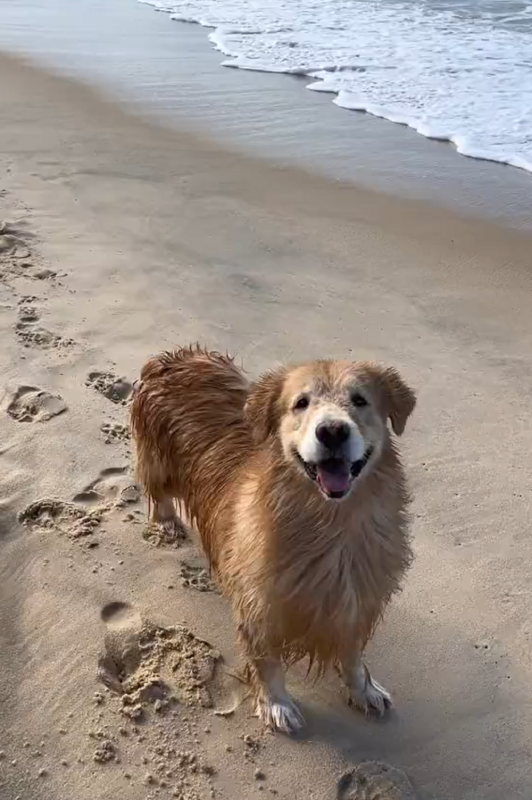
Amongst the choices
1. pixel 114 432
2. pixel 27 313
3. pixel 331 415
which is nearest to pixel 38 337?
pixel 27 313

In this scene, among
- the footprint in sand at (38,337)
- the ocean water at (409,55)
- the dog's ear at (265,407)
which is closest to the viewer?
the dog's ear at (265,407)

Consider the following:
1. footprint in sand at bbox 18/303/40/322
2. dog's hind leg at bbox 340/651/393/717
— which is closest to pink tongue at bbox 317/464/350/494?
dog's hind leg at bbox 340/651/393/717

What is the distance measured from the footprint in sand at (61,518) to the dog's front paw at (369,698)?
4.47 feet

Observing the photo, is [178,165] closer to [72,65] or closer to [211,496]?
[72,65]

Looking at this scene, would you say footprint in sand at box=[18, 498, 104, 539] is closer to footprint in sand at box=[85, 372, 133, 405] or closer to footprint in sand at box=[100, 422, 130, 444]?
footprint in sand at box=[100, 422, 130, 444]

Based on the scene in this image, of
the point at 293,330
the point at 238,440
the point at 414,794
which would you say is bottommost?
the point at 414,794

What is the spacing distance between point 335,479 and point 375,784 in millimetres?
1145

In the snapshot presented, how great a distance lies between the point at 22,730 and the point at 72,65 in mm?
8994

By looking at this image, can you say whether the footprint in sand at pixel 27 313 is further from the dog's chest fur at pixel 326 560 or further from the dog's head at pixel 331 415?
the dog's chest fur at pixel 326 560

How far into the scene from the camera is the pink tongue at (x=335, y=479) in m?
2.34

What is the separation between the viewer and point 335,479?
7.68 ft

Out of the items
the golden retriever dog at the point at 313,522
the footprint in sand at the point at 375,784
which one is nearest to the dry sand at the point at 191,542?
the footprint in sand at the point at 375,784

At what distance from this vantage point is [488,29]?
11336mm

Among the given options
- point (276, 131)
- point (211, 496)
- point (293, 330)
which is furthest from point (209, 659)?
point (276, 131)
